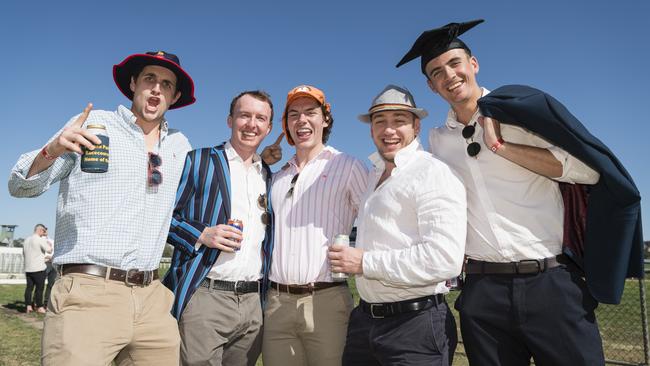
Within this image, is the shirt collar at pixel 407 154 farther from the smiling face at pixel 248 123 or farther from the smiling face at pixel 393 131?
the smiling face at pixel 248 123

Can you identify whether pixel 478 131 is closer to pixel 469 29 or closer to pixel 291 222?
pixel 469 29

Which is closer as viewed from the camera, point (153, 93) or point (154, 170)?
point (154, 170)

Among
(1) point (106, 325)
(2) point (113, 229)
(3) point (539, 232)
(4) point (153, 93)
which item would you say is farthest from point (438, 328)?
(4) point (153, 93)

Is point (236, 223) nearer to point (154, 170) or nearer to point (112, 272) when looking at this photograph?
A: point (154, 170)

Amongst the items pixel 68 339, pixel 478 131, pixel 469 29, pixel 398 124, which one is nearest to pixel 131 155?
pixel 68 339

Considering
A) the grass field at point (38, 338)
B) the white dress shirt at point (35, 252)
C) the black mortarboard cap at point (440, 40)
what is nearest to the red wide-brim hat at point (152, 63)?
the black mortarboard cap at point (440, 40)

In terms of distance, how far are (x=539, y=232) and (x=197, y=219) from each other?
2714mm

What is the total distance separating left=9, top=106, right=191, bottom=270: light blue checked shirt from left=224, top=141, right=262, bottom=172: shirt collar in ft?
2.53

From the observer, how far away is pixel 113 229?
3.28m

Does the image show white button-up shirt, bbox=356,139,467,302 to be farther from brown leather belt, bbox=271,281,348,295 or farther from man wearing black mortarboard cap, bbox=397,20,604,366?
brown leather belt, bbox=271,281,348,295

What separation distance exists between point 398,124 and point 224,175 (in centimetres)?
163

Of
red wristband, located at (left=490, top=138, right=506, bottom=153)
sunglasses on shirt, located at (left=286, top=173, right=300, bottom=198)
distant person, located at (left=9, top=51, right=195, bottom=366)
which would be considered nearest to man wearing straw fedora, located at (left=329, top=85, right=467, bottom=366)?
red wristband, located at (left=490, top=138, right=506, bottom=153)

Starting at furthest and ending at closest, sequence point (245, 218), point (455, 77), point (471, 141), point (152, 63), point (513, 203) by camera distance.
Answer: point (245, 218), point (152, 63), point (455, 77), point (471, 141), point (513, 203)

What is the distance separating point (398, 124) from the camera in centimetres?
358
